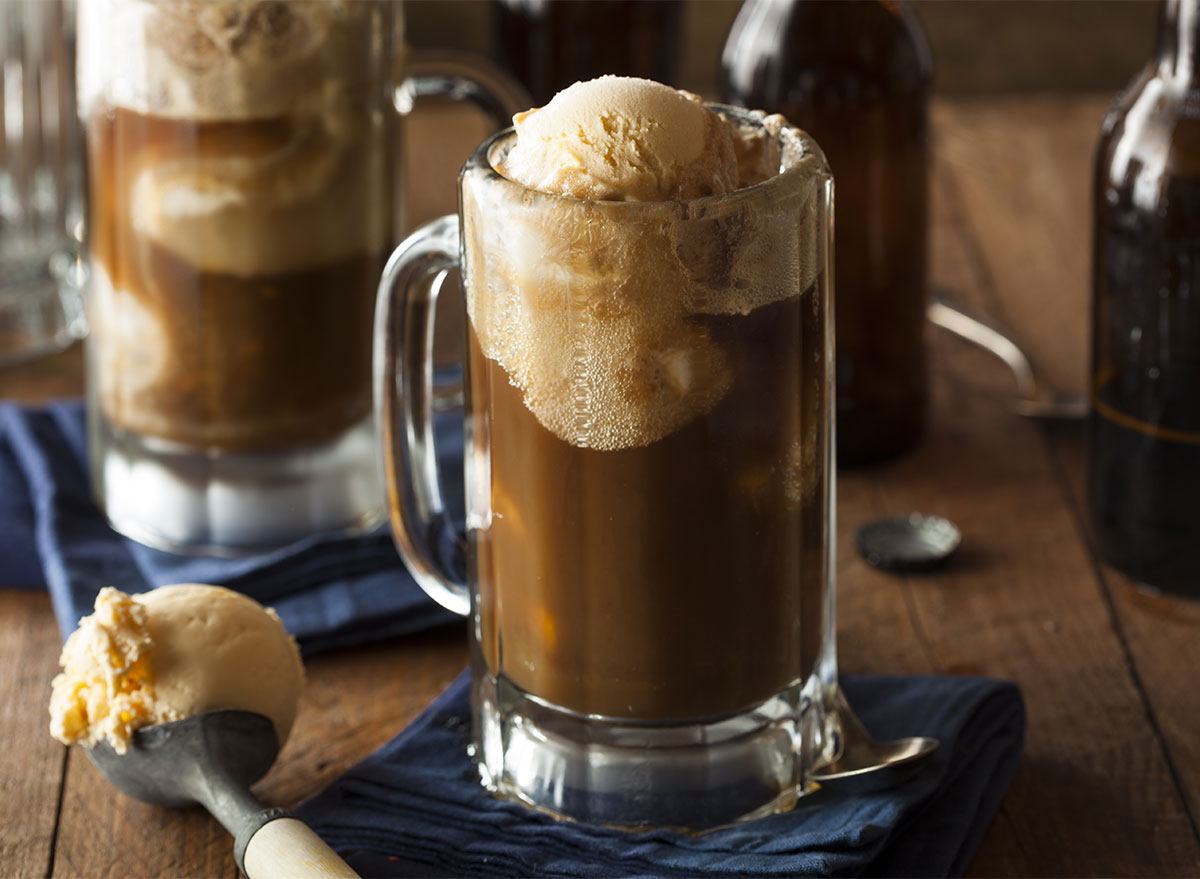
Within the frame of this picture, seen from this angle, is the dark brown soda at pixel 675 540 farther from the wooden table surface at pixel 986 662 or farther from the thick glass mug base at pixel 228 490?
the thick glass mug base at pixel 228 490

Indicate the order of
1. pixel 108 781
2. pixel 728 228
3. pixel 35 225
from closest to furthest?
pixel 728 228, pixel 108 781, pixel 35 225

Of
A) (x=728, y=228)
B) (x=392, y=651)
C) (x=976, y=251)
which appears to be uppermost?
(x=728, y=228)

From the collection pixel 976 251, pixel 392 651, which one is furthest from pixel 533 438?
pixel 976 251

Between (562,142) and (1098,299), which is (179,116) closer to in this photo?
(562,142)

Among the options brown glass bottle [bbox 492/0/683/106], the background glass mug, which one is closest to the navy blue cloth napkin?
brown glass bottle [bbox 492/0/683/106]

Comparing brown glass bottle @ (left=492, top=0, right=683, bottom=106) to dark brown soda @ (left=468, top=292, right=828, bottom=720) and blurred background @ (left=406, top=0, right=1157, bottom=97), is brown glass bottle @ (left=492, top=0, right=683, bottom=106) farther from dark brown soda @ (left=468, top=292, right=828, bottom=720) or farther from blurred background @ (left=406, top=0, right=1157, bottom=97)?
blurred background @ (left=406, top=0, right=1157, bottom=97)

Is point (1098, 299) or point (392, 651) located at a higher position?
point (1098, 299)

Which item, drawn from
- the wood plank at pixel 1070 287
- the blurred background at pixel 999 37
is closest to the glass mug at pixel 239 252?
the wood plank at pixel 1070 287

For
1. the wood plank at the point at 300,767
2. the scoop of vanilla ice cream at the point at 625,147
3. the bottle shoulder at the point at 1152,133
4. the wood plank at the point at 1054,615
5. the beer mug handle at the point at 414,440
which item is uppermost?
the scoop of vanilla ice cream at the point at 625,147
